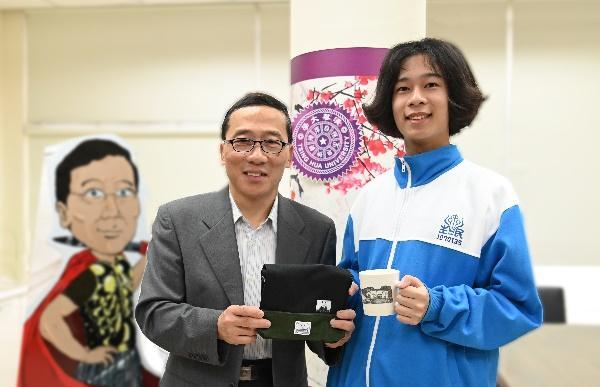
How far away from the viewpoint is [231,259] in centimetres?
161

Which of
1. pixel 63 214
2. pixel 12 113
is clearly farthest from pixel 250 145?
pixel 12 113

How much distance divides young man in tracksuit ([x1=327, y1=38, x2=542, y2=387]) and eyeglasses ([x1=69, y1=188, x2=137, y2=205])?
90.0 inches

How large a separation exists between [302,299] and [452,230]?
1.31 ft

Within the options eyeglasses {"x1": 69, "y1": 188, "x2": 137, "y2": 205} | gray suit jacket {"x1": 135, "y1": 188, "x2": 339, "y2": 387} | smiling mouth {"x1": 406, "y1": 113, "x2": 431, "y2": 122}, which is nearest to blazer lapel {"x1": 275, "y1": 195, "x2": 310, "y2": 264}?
gray suit jacket {"x1": 135, "y1": 188, "x2": 339, "y2": 387}

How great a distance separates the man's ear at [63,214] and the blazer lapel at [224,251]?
2162 mm

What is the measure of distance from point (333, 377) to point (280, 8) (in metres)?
4.61

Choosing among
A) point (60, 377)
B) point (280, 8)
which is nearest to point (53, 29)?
point (280, 8)

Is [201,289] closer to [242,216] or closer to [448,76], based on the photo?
[242,216]

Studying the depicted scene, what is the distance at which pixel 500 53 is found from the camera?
17.6 feet

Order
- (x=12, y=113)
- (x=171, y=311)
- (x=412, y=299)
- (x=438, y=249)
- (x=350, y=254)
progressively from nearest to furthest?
1. (x=412, y=299)
2. (x=438, y=249)
3. (x=171, y=311)
4. (x=350, y=254)
5. (x=12, y=113)

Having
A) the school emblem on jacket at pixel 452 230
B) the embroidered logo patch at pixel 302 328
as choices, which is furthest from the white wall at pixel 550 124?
the embroidered logo patch at pixel 302 328

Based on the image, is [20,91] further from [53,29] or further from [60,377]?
[60,377]

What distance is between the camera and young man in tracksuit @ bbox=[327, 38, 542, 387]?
4.40 feet

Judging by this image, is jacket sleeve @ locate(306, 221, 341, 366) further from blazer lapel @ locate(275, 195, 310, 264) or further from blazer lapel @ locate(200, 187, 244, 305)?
blazer lapel @ locate(200, 187, 244, 305)
